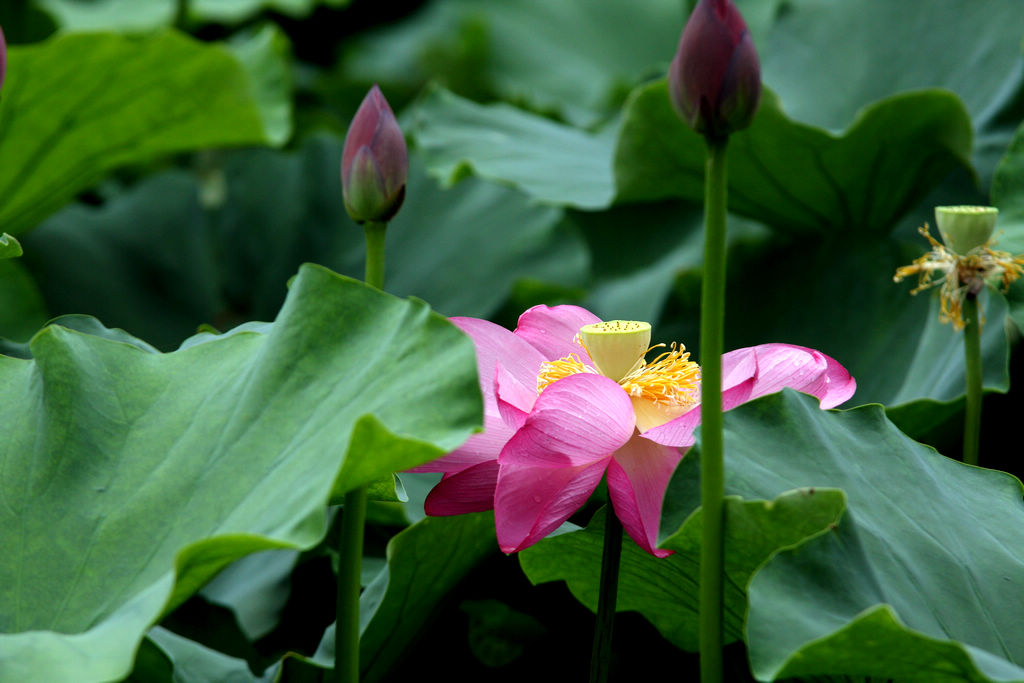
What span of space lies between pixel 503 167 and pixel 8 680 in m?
0.99

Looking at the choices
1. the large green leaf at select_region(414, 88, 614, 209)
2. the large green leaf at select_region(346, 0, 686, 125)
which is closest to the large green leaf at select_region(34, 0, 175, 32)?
the large green leaf at select_region(346, 0, 686, 125)

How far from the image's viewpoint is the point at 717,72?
430 millimetres

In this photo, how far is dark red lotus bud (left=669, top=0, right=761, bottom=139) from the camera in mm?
431

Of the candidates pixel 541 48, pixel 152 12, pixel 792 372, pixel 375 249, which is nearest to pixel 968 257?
pixel 792 372

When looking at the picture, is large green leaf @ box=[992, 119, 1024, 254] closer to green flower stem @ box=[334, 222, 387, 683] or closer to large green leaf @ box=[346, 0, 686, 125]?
green flower stem @ box=[334, 222, 387, 683]

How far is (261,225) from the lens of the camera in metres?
1.87

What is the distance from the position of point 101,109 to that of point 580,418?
944 mm

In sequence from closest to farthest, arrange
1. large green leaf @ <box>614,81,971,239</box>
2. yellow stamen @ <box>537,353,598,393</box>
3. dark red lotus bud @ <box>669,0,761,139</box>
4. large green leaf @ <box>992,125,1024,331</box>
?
1. dark red lotus bud @ <box>669,0,761,139</box>
2. yellow stamen @ <box>537,353,598,393</box>
3. large green leaf @ <box>992,125,1024,331</box>
4. large green leaf @ <box>614,81,971,239</box>

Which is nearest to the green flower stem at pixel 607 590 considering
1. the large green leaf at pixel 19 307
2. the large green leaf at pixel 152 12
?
the large green leaf at pixel 19 307

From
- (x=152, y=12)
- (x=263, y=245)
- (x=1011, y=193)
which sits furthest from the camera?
(x=152, y=12)

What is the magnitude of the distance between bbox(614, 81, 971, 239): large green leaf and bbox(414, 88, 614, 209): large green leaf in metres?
0.09

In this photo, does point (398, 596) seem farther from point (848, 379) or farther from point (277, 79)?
point (277, 79)

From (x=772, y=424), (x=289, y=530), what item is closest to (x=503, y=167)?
(x=772, y=424)

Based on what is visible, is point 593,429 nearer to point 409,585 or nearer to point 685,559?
point 685,559
